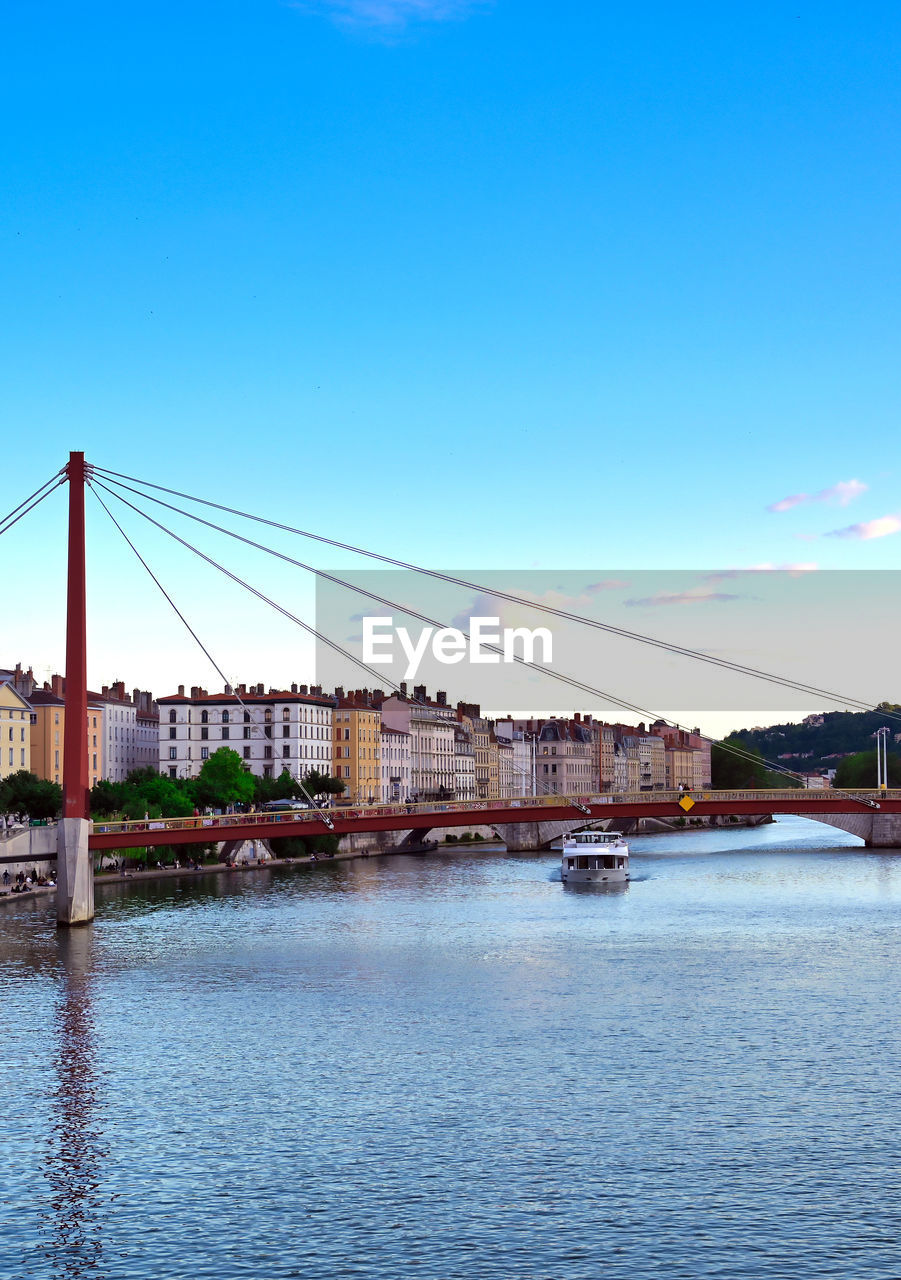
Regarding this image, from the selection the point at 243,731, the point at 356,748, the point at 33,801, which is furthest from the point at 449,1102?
the point at 356,748

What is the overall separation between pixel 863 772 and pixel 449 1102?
5580 inches

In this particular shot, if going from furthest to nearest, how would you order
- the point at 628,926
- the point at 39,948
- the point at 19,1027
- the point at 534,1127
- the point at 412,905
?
the point at 412,905, the point at 628,926, the point at 39,948, the point at 19,1027, the point at 534,1127

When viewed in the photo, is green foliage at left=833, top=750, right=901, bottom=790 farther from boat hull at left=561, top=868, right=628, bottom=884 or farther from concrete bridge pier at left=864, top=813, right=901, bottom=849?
boat hull at left=561, top=868, right=628, bottom=884

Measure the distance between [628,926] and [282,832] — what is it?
37.9 ft

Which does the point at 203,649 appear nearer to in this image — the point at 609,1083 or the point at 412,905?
the point at 412,905

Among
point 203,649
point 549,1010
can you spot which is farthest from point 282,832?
point 549,1010

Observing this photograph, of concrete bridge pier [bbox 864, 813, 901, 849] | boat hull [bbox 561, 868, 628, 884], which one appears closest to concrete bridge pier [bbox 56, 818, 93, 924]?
boat hull [bbox 561, 868, 628, 884]

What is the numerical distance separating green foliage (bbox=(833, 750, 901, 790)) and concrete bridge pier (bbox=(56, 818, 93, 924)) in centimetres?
11348

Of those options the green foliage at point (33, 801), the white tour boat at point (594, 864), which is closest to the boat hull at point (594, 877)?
the white tour boat at point (594, 864)

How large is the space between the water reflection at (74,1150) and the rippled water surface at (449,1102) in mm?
60

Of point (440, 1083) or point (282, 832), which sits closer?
point (440, 1083)

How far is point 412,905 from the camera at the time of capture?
61281 millimetres

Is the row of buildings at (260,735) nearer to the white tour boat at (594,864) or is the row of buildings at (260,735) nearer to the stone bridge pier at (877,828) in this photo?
the stone bridge pier at (877,828)

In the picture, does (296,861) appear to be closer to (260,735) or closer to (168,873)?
(168,873)
